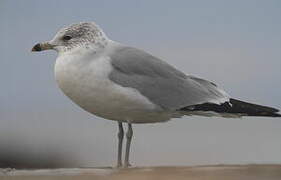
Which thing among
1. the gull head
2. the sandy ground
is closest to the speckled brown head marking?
the gull head

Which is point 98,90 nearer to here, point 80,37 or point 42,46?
point 80,37

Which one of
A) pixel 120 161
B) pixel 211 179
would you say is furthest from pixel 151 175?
pixel 120 161

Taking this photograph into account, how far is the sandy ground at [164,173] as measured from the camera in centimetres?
330

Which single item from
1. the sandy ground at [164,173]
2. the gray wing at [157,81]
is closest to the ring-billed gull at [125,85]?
the gray wing at [157,81]

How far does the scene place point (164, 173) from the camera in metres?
3.38

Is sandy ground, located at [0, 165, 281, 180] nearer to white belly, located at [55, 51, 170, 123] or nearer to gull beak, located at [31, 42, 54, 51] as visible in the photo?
white belly, located at [55, 51, 170, 123]

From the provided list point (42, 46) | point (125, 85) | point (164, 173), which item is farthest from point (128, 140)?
point (42, 46)

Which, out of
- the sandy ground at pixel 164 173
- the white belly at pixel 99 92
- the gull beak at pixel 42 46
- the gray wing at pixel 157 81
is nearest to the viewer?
the sandy ground at pixel 164 173

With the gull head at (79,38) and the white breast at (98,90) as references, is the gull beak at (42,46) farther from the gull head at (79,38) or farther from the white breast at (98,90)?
the white breast at (98,90)

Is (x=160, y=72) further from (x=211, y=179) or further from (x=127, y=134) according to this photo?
(x=211, y=179)

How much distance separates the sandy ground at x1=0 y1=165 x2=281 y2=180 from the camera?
3305mm

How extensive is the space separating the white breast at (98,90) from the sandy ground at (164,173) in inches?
12.4

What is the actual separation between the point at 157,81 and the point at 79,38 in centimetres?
48

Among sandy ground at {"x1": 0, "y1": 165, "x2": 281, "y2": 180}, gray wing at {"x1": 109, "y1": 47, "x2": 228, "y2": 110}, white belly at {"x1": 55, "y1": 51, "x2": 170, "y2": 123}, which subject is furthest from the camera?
gray wing at {"x1": 109, "y1": 47, "x2": 228, "y2": 110}
